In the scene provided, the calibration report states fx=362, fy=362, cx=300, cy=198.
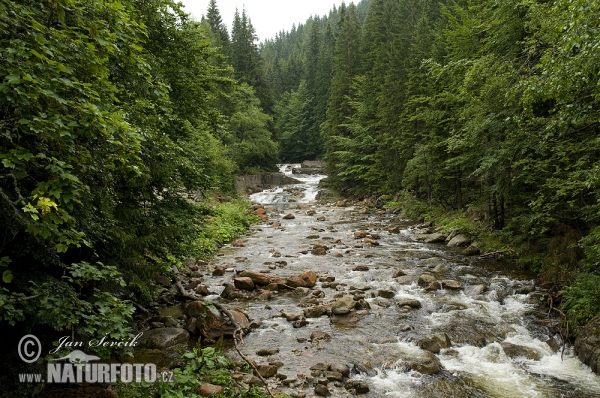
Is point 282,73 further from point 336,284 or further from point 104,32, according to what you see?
point 104,32

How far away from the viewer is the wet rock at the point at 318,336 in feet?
27.8

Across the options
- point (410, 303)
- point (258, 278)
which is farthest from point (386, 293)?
point (258, 278)

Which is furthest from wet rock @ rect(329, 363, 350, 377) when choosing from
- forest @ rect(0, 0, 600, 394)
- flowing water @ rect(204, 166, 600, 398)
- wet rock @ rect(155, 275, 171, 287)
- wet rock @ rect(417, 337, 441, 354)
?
wet rock @ rect(155, 275, 171, 287)

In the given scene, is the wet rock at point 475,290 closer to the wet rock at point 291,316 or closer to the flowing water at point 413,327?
the flowing water at point 413,327

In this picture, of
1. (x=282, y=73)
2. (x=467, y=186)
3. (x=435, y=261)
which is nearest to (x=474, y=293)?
(x=435, y=261)

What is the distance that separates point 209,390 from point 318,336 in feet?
12.1

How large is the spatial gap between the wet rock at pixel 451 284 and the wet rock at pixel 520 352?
353 cm

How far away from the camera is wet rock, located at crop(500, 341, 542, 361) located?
7630mm

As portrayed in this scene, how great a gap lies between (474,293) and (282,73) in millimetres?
74373

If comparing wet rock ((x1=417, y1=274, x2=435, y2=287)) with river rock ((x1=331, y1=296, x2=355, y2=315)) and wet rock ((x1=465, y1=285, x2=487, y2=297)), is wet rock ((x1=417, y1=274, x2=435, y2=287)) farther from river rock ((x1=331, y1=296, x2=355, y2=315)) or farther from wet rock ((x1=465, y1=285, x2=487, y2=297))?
river rock ((x1=331, y1=296, x2=355, y2=315))

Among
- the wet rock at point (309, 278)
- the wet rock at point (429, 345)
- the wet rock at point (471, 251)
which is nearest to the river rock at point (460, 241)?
the wet rock at point (471, 251)

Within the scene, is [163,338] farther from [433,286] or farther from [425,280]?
[425,280]

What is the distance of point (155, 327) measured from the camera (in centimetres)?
799

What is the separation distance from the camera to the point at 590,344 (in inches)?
282
